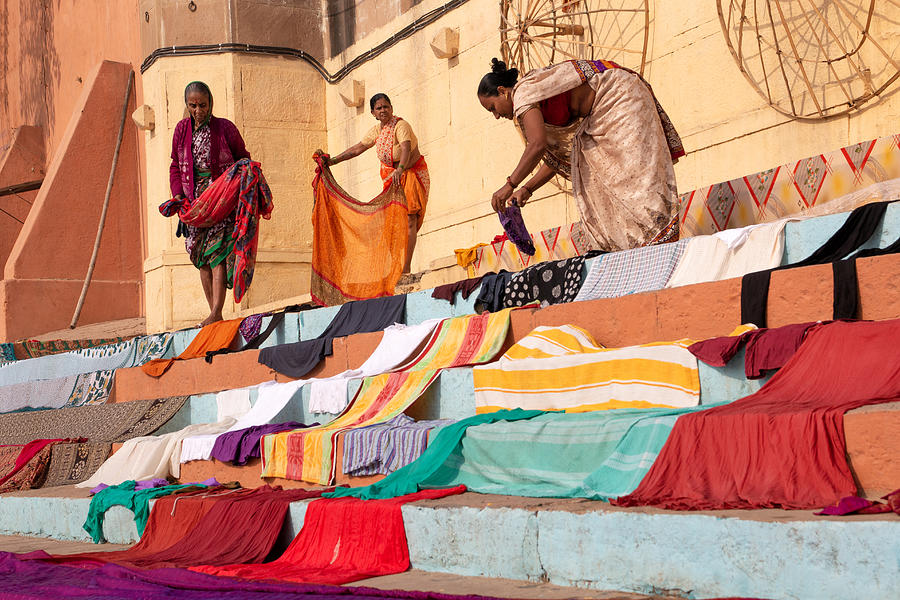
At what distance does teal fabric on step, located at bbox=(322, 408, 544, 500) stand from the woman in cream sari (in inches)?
78.8

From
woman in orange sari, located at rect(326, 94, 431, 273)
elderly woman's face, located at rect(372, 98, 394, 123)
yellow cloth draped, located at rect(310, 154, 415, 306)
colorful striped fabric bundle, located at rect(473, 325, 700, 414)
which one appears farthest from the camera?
elderly woman's face, located at rect(372, 98, 394, 123)

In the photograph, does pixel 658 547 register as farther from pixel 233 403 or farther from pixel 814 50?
pixel 814 50

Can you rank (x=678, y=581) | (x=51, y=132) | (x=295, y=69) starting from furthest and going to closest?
1. (x=51, y=132)
2. (x=295, y=69)
3. (x=678, y=581)

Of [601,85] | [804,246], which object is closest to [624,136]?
[601,85]

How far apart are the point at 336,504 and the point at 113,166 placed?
39.6ft

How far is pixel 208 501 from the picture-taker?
510 centimetres

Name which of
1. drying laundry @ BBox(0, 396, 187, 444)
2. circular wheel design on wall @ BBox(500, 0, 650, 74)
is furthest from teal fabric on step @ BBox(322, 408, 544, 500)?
circular wheel design on wall @ BBox(500, 0, 650, 74)

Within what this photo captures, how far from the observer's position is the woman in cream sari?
6227 mm

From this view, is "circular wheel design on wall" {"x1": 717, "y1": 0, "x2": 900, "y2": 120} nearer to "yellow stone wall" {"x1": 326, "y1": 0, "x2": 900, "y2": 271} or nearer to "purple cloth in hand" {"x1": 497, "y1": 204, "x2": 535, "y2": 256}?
"yellow stone wall" {"x1": 326, "y1": 0, "x2": 900, "y2": 271}

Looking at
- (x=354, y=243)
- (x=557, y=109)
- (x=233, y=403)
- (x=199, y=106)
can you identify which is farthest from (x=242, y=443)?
(x=199, y=106)

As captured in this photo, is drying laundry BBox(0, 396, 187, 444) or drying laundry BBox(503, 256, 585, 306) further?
drying laundry BBox(0, 396, 187, 444)

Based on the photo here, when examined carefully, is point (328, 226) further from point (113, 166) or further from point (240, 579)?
point (113, 166)

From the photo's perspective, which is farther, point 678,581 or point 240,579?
point 240,579

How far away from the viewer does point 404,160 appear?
371 inches
